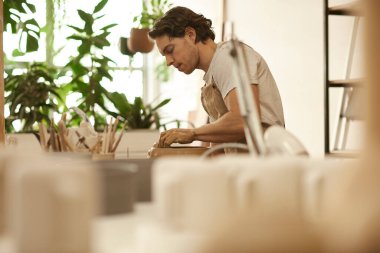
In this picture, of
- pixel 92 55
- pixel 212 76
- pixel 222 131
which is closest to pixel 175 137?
pixel 222 131

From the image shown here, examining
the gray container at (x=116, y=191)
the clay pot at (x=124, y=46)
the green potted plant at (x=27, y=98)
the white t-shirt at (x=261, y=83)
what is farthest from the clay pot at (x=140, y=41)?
the gray container at (x=116, y=191)

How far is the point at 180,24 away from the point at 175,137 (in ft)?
1.84

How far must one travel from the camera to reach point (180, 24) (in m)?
2.80

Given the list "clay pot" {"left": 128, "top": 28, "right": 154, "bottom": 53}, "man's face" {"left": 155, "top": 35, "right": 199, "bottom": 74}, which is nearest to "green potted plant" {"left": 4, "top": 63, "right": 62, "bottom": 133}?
"clay pot" {"left": 128, "top": 28, "right": 154, "bottom": 53}

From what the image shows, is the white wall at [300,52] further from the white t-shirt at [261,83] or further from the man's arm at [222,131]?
the man's arm at [222,131]

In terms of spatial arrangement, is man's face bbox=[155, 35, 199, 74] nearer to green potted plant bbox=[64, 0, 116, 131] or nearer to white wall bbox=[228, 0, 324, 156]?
white wall bbox=[228, 0, 324, 156]

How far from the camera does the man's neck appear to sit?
281 cm

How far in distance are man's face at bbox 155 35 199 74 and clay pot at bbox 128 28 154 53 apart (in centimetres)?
344

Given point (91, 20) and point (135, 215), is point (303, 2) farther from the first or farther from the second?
point (135, 215)

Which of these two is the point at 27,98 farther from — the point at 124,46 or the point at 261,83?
the point at 261,83

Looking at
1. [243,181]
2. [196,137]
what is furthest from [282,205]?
[196,137]

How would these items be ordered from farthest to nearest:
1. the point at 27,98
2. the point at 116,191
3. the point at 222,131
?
the point at 27,98, the point at 222,131, the point at 116,191

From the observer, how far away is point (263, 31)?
5.78 m

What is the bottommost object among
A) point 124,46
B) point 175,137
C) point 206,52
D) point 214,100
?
point 175,137
